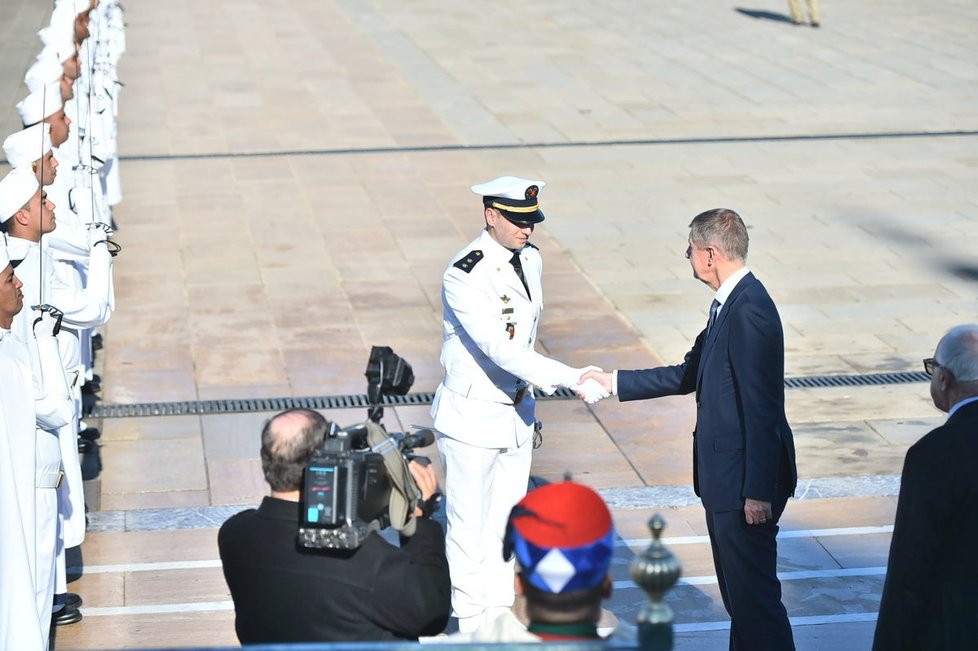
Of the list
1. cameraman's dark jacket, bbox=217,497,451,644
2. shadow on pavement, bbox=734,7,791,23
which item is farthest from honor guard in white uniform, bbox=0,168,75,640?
shadow on pavement, bbox=734,7,791,23

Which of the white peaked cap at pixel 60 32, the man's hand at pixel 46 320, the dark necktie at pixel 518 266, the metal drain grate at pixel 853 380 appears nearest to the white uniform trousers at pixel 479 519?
the dark necktie at pixel 518 266

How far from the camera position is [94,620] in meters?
6.15

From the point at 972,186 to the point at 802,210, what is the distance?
209cm

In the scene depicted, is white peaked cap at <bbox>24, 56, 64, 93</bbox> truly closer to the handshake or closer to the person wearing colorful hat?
the handshake

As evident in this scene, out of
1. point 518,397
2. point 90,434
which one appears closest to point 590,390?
point 518,397

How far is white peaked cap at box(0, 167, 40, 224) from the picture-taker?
21.1 ft

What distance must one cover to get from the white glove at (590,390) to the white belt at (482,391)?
0.30 metres

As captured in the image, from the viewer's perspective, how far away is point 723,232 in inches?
204

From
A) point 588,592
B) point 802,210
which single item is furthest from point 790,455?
point 802,210

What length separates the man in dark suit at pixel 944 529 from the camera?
4.31 m

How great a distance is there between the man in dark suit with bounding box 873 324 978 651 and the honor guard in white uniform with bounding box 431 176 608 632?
1.70 meters

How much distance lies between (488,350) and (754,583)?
4.68 feet

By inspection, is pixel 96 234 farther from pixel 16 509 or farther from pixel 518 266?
pixel 518 266

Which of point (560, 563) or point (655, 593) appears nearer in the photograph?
point (655, 593)
